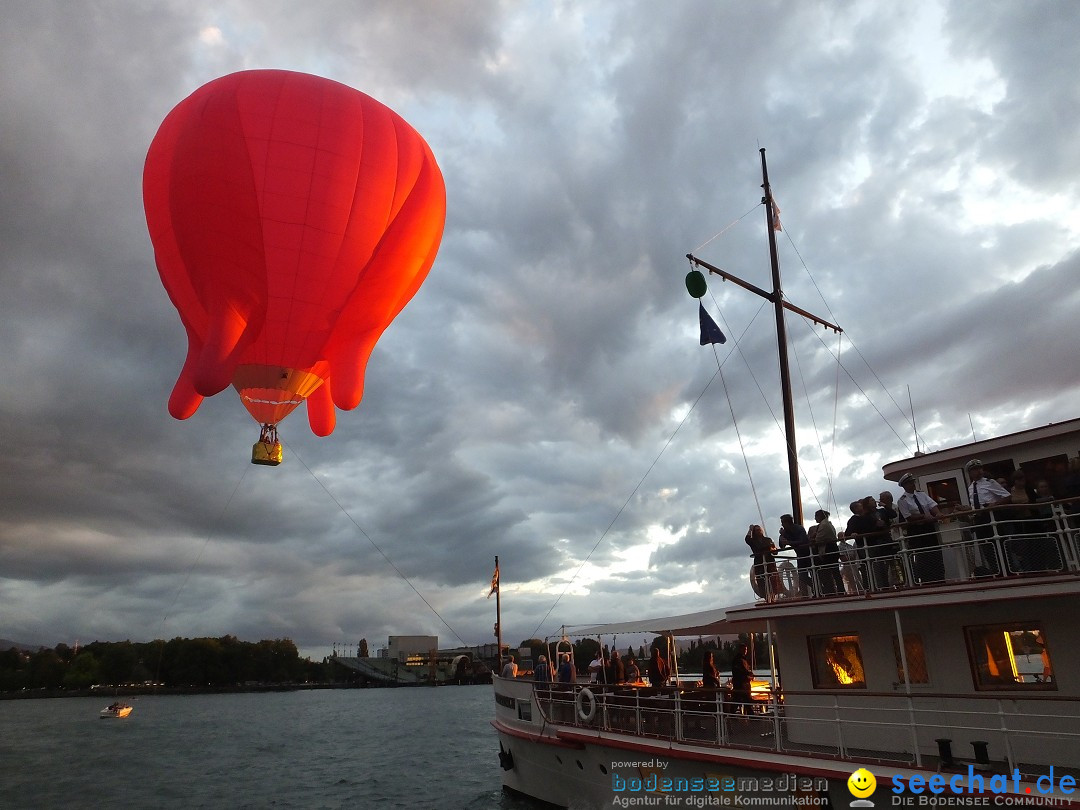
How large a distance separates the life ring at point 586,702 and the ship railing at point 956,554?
489cm

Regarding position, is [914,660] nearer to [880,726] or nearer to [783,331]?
[880,726]

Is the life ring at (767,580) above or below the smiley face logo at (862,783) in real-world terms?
above

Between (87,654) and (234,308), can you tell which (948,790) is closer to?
(234,308)

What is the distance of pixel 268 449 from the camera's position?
19828mm

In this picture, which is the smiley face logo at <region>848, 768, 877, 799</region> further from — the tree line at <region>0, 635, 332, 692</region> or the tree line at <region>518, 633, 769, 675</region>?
the tree line at <region>0, 635, 332, 692</region>

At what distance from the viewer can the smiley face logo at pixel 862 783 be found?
10156mm

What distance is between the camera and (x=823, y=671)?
1305 centimetres

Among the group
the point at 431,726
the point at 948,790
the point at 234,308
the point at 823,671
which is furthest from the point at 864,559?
the point at 431,726

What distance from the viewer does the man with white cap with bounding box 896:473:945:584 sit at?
1117cm

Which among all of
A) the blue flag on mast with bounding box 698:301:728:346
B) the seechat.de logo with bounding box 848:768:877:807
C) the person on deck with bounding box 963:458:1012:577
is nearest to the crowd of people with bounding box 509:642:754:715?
the seechat.de logo with bounding box 848:768:877:807

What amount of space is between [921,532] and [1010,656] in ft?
7.35

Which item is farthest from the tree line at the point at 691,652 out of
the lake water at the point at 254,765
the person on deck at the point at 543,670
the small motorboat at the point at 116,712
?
the small motorboat at the point at 116,712

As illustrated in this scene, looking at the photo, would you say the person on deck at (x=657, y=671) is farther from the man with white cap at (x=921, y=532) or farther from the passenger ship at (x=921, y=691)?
the man with white cap at (x=921, y=532)

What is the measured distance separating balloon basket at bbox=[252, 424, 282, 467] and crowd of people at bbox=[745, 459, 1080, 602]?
1342cm
